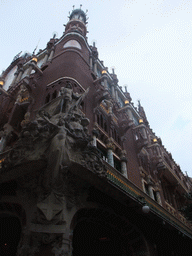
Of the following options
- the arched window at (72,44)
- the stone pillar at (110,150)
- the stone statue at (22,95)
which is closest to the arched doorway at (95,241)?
the stone pillar at (110,150)

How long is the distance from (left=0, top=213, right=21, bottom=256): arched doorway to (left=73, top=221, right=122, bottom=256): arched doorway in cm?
366

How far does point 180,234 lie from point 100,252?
5.78 meters

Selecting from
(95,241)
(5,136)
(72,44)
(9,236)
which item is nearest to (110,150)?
(95,241)

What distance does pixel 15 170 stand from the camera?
8953 millimetres

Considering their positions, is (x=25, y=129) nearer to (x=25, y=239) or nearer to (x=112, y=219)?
(x=25, y=239)

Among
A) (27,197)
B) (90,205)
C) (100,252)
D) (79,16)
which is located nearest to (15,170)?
(27,197)

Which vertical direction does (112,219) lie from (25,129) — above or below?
below

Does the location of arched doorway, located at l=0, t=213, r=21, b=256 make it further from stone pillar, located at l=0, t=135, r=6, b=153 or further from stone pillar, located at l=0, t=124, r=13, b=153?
stone pillar, located at l=0, t=124, r=13, b=153

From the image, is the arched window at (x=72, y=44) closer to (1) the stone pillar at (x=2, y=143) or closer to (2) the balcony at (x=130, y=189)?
(1) the stone pillar at (x=2, y=143)

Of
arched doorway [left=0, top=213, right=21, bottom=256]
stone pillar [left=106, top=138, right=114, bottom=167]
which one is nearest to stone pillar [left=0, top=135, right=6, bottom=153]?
arched doorway [left=0, top=213, right=21, bottom=256]

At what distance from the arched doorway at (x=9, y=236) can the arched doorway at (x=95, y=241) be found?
3.66 metres

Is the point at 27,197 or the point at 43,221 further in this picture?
the point at 27,197

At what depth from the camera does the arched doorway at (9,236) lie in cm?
1260

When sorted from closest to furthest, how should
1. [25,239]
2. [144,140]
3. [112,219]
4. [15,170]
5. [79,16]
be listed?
[25,239], [15,170], [112,219], [144,140], [79,16]
